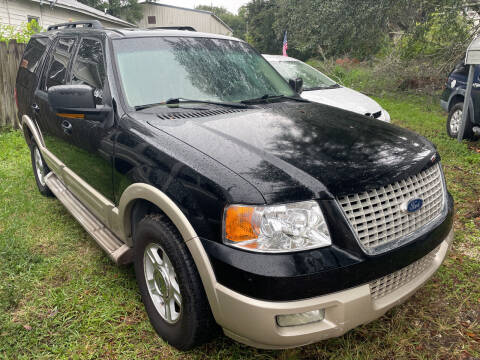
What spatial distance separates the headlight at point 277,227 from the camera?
1.83 meters

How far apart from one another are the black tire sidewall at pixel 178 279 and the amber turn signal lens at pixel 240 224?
0.38m

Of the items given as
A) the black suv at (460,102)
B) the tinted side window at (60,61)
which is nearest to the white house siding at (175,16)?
the black suv at (460,102)

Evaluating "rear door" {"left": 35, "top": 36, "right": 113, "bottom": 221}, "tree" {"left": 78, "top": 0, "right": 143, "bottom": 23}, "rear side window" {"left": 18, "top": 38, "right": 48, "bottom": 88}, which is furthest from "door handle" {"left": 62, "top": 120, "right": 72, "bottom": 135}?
"tree" {"left": 78, "top": 0, "right": 143, "bottom": 23}

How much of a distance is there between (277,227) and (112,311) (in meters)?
1.64

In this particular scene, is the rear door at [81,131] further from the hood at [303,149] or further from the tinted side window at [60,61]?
the hood at [303,149]

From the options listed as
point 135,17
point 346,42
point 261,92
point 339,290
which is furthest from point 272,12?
point 339,290

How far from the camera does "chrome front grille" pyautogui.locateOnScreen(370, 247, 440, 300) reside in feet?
6.66

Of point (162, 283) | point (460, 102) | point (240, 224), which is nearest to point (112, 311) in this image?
point (162, 283)

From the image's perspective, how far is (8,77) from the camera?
8.22 meters

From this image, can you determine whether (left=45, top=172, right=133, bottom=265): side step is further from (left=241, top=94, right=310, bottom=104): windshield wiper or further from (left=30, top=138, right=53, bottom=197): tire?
(left=241, top=94, right=310, bottom=104): windshield wiper

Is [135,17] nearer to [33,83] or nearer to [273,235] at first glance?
[33,83]

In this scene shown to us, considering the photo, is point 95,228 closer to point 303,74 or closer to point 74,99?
point 74,99

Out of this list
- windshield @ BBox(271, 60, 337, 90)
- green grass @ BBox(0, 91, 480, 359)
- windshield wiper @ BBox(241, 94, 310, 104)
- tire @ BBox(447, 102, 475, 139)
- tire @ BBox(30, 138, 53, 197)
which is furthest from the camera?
windshield @ BBox(271, 60, 337, 90)

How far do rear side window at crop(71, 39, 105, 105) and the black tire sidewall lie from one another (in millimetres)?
1151
